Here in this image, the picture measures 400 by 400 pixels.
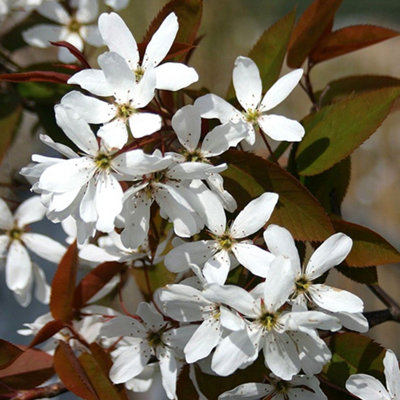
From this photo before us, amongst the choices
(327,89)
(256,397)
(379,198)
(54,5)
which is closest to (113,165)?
(256,397)

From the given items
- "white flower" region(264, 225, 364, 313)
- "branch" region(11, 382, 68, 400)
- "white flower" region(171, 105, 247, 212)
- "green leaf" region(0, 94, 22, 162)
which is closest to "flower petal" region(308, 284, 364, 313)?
"white flower" region(264, 225, 364, 313)

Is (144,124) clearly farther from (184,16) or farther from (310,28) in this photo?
(310,28)

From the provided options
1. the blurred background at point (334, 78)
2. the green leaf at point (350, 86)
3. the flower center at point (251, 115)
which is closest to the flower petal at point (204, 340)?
the flower center at point (251, 115)

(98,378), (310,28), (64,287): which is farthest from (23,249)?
(310,28)

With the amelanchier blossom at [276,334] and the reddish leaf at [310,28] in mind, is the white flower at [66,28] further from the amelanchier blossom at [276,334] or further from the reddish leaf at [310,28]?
the amelanchier blossom at [276,334]

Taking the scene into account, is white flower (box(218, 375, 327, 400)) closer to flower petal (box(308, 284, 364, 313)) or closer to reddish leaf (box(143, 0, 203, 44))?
flower petal (box(308, 284, 364, 313))

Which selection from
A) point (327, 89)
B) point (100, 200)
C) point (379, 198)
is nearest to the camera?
point (100, 200)

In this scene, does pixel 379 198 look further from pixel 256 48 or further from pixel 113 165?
pixel 113 165
